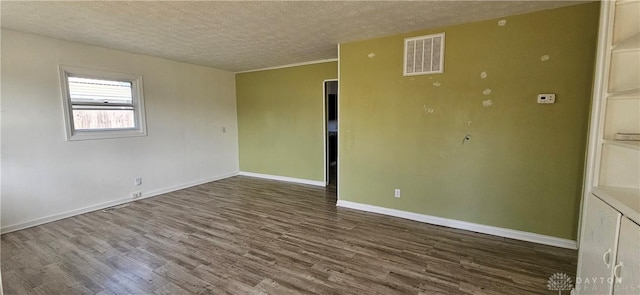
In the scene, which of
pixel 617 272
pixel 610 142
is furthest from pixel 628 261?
pixel 610 142

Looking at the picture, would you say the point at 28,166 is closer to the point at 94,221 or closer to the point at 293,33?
the point at 94,221

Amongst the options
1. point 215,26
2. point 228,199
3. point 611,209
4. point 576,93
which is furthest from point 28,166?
point 576,93

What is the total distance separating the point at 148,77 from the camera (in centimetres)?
448

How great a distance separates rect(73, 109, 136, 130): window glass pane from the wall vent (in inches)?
170

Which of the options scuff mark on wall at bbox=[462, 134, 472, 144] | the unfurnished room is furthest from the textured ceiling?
scuff mark on wall at bbox=[462, 134, 472, 144]

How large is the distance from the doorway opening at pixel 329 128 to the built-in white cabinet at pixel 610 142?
3679 millimetres

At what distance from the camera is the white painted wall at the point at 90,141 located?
318cm

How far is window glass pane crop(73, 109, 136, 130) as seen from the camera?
149 inches

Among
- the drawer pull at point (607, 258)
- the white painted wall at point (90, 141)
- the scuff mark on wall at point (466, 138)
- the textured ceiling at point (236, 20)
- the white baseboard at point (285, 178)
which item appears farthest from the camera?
the white baseboard at point (285, 178)

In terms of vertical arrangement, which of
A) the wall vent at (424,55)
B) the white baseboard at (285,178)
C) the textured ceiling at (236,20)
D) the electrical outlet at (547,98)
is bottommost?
the white baseboard at (285,178)

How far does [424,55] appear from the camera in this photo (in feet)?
10.5

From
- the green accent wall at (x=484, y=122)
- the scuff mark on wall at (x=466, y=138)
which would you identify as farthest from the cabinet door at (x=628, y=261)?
the scuff mark on wall at (x=466, y=138)

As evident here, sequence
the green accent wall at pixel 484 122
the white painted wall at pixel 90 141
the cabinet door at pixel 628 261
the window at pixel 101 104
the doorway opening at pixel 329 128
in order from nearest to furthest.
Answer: the cabinet door at pixel 628 261, the green accent wall at pixel 484 122, the white painted wall at pixel 90 141, the window at pixel 101 104, the doorway opening at pixel 329 128

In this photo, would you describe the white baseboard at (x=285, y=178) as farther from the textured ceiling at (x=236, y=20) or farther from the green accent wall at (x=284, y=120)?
the textured ceiling at (x=236, y=20)
